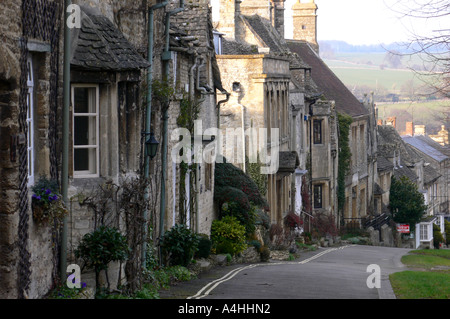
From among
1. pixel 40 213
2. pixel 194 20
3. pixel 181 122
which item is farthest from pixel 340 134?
pixel 40 213

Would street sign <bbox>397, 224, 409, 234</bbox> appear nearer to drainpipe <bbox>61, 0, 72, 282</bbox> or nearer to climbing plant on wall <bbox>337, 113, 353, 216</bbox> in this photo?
climbing plant on wall <bbox>337, 113, 353, 216</bbox>

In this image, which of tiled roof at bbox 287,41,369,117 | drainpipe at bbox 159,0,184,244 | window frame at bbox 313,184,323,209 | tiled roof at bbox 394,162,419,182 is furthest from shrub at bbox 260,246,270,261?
tiled roof at bbox 394,162,419,182

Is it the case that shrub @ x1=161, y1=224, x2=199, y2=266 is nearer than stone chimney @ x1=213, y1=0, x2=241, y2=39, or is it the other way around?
shrub @ x1=161, y1=224, x2=199, y2=266

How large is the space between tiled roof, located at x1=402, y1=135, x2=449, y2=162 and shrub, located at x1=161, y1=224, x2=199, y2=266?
6115cm

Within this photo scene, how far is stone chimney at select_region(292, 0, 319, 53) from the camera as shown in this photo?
189 ft

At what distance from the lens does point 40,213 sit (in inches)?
439

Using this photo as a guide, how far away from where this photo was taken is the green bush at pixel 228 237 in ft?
77.7

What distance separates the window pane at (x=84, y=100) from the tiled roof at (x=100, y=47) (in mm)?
571

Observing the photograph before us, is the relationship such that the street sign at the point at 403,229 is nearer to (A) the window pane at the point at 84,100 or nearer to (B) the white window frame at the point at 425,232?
(B) the white window frame at the point at 425,232

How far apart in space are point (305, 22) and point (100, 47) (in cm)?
4640

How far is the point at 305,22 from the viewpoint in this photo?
58.1m

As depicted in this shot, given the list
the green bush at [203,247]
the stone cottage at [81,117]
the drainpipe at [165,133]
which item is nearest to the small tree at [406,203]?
the green bush at [203,247]

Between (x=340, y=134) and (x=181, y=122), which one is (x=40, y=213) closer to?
(x=181, y=122)

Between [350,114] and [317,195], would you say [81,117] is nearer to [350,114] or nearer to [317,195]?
A: [317,195]
